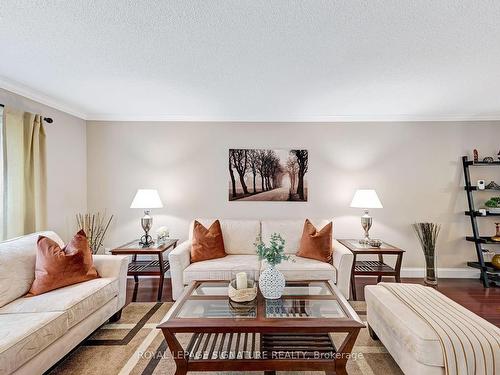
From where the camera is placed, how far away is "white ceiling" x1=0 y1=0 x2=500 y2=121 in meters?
1.58

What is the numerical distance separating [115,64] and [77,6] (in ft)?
2.36

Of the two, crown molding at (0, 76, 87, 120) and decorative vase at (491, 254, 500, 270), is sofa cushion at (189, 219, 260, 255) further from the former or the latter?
decorative vase at (491, 254, 500, 270)

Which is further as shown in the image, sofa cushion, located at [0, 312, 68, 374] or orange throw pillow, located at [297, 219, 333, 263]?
orange throw pillow, located at [297, 219, 333, 263]

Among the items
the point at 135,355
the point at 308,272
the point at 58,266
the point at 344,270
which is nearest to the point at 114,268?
the point at 58,266

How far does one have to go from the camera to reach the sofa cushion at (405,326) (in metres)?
1.55

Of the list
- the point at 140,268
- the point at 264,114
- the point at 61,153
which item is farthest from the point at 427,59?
the point at 61,153

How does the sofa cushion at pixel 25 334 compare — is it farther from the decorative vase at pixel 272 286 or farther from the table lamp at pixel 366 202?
the table lamp at pixel 366 202

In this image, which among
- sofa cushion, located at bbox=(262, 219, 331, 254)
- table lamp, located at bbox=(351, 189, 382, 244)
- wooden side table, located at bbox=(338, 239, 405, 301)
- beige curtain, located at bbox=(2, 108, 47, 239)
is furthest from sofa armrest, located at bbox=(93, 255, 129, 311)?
table lamp, located at bbox=(351, 189, 382, 244)

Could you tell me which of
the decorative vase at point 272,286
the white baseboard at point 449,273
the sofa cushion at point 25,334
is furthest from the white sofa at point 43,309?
the white baseboard at point 449,273

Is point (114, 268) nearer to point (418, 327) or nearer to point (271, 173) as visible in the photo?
point (271, 173)

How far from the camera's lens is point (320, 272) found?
2.94 meters

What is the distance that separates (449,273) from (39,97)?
595 cm

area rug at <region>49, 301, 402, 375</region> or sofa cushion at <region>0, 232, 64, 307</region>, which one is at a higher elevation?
sofa cushion at <region>0, 232, 64, 307</region>

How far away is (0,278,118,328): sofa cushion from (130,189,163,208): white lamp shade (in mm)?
1201
